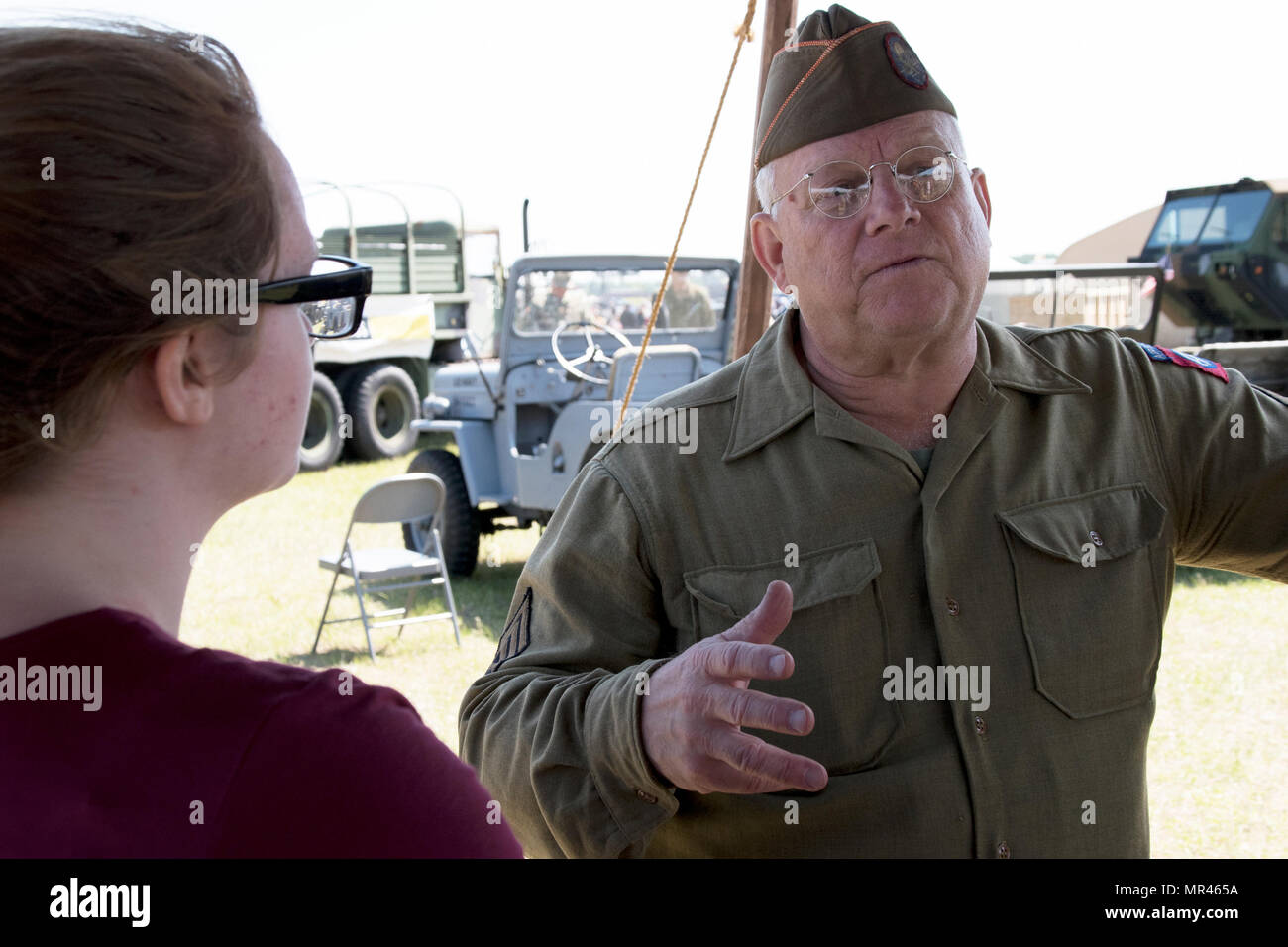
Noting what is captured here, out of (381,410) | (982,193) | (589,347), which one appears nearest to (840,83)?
(982,193)

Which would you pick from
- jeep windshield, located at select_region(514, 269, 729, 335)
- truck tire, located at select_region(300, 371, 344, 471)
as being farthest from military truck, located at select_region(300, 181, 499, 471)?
jeep windshield, located at select_region(514, 269, 729, 335)

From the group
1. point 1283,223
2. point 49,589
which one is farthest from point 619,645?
point 1283,223

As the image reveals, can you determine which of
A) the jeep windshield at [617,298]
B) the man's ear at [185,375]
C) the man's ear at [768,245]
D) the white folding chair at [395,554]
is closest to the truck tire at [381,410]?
the jeep windshield at [617,298]

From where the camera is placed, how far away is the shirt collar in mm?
2010

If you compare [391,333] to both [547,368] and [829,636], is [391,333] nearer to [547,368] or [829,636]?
[547,368]

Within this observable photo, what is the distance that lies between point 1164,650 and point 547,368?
176 inches

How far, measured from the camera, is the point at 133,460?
96 cm

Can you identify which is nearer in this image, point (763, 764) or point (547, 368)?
point (763, 764)

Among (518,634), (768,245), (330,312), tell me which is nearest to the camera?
(330,312)

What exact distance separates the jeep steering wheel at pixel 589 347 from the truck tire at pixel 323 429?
563 centimetres

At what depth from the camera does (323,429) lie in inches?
543

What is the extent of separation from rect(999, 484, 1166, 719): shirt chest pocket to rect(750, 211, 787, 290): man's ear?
2.31 ft

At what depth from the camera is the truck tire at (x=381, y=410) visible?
14.1 meters

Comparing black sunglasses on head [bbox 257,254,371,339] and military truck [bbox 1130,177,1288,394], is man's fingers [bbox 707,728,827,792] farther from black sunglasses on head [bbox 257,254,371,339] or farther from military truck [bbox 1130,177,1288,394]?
military truck [bbox 1130,177,1288,394]
